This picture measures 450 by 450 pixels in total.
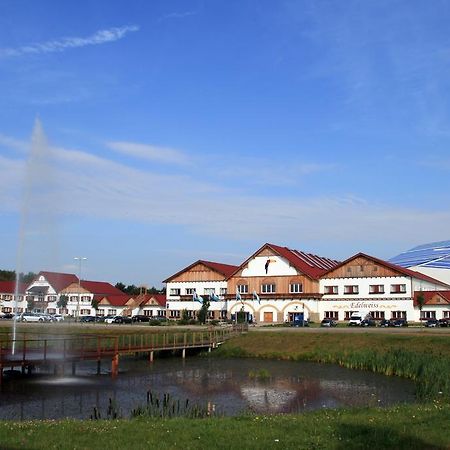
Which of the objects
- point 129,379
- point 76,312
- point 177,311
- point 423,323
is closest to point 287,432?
point 129,379

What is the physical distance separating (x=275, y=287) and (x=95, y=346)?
1471 inches

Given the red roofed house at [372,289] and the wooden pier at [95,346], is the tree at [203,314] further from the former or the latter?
the wooden pier at [95,346]

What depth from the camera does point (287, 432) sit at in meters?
15.2

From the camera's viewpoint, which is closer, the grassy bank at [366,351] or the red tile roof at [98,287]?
the grassy bank at [366,351]

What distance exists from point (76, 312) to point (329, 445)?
10142 centimetres

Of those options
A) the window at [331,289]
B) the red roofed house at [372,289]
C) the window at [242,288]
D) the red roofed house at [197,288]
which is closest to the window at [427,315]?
the red roofed house at [372,289]

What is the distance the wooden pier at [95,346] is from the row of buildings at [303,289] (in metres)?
19.9

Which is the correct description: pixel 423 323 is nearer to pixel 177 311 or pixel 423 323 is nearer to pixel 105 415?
pixel 177 311

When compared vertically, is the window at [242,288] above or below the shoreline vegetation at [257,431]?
above

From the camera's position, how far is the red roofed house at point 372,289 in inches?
2945

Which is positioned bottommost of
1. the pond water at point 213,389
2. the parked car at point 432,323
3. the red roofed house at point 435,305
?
the pond water at point 213,389

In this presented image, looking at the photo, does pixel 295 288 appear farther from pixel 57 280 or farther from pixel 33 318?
pixel 57 280

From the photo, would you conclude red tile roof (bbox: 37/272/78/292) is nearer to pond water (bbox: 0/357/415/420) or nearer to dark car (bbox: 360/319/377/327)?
dark car (bbox: 360/319/377/327)

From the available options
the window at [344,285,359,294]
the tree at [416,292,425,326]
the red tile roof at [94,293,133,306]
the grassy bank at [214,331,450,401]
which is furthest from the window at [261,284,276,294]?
the red tile roof at [94,293,133,306]
